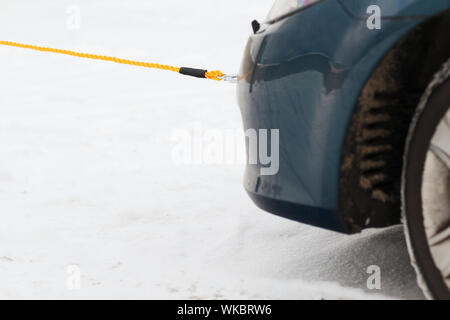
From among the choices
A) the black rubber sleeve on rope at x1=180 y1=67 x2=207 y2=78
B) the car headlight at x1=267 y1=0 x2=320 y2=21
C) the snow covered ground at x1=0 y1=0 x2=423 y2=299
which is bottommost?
the snow covered ground at x1=0 y1=0 x2=423 y2=299

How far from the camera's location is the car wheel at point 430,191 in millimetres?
1735

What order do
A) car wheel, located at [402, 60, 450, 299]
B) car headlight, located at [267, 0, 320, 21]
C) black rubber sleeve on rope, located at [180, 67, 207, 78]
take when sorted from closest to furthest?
car wheel, located at [402, 60, 450, 299] < car headlight, located at [267, 0, 320, 21] < black rubber sleeve on rope, located at [180, 67, 207, 78]

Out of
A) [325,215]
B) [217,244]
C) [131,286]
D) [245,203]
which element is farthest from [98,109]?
[325,215]

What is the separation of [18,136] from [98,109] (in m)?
1.33

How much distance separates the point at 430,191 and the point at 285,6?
80 centimetres

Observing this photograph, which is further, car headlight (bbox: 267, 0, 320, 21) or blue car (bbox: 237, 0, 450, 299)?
car headlight (bbox: 267, 0, 320, 21)

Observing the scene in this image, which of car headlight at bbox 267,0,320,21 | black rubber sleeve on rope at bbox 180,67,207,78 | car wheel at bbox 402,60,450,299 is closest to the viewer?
car wheel at bbox 402,60,450,299

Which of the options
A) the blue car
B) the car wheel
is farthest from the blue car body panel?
the car wheel

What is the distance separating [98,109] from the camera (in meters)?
6.52

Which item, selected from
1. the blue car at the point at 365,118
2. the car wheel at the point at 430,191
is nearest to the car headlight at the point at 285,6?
the blue car at the point at 365,118

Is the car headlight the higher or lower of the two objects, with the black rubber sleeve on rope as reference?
higher

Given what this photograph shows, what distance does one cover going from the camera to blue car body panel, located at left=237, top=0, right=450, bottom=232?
1765 millimetres

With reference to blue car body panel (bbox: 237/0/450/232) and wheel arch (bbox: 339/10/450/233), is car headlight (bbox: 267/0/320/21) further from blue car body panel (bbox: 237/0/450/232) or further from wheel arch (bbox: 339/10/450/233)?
wheel arch (bbox: 339/10/450/233)
